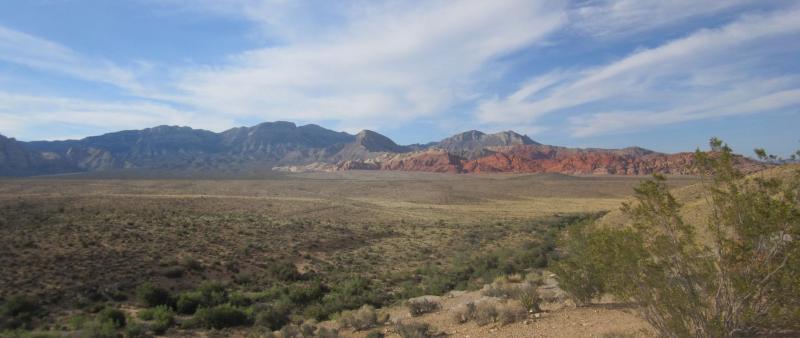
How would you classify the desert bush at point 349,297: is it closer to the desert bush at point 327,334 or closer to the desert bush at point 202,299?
the desert bush at point 327,334

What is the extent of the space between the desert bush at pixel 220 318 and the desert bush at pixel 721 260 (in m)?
11.8

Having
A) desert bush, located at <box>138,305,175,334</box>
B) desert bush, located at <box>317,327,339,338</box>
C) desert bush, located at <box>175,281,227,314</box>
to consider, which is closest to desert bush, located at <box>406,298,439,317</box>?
desert bush, located at <box>317,327,339,338</box>

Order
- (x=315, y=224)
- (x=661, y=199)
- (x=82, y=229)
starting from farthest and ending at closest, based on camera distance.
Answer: (x=315, y=224) < (x=82, y=229) < (x=661, y=199)

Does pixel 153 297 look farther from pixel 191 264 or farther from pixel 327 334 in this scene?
pixel 327 334

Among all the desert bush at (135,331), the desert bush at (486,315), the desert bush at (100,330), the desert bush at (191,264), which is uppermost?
the desert bush at (486,315)

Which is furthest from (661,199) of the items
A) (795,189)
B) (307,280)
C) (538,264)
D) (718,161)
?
(307,280)

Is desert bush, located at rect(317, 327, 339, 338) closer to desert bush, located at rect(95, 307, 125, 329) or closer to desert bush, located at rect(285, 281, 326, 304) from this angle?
desert bush, located at rect(285, 281, 326, 304)

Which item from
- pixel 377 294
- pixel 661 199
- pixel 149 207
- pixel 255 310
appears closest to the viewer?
pixel 661 199

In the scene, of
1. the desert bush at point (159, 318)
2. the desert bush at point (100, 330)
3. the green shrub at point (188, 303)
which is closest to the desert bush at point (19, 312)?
the desert bush at point (100, 330)

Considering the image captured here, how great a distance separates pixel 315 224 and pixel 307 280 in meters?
18.7

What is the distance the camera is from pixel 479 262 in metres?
23.7

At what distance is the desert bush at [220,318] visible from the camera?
14500 mm

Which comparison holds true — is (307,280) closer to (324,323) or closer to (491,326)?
(324,323)

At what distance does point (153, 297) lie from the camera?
17.6 metres
